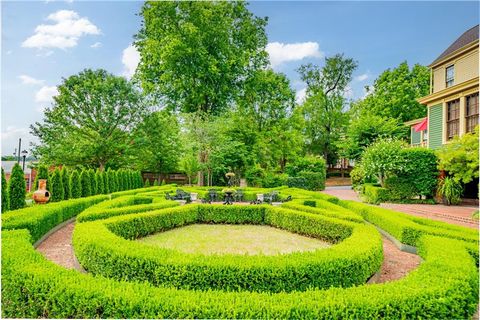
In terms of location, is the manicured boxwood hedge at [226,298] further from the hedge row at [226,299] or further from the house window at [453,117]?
the house window at [453,117]

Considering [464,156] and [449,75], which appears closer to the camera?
[464,156]

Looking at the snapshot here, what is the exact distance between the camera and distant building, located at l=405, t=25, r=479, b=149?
14180 millimetres

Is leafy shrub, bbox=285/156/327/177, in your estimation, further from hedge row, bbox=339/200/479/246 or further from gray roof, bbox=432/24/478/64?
hedge row, bbox=339/200/479/246

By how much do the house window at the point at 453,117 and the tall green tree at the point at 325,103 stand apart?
2188 centimetres

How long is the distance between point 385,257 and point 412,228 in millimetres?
1019

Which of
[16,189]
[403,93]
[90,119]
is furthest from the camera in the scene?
[403,93]

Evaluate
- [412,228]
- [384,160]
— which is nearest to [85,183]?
[412,228]

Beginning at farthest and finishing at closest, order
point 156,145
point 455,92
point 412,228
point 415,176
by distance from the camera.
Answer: point 156,145 < point 415,176 < point 455,92 < point 412,228

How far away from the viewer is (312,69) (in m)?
38.2

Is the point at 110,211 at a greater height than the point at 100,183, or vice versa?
the point at 100,183

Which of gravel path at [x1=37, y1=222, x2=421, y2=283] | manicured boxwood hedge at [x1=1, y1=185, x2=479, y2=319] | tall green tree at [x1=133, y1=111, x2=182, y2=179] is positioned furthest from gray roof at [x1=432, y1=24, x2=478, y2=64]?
tall green tree at [x1=133, y1=111, x2=182, y2=179]

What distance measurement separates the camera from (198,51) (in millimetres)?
21469

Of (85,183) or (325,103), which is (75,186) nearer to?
(85,183)

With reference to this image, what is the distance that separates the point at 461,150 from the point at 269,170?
57.8ft
